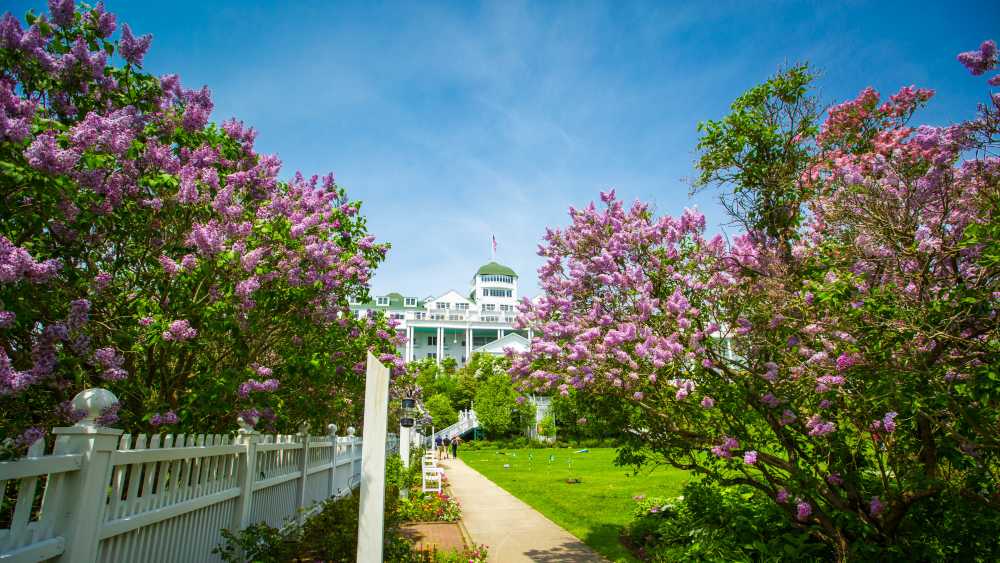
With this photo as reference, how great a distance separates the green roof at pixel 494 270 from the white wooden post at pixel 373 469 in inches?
3097

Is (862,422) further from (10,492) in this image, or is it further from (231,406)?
(10,492)

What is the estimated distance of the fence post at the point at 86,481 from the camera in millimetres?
3025

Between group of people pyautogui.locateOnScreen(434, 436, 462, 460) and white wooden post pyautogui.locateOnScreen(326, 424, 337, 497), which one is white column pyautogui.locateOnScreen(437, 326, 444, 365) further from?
white wooden post pyautogui.locateOnScreen(326, 424, 337, 497)

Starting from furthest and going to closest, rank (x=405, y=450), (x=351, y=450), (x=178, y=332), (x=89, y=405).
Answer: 1. (x=405, y=450)
2. (x=351, y=450)
3. (x=178, y=332)
4. (x=89, y=405)

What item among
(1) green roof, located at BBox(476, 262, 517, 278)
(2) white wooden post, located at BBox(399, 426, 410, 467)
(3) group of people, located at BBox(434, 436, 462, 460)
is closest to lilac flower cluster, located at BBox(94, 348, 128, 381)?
(2) white wooden post, located at BBox(399, 426, 410, 467)

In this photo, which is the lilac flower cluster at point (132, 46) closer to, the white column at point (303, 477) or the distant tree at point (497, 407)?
the white column at point (303, 477)

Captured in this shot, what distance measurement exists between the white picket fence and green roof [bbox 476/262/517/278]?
75161mm

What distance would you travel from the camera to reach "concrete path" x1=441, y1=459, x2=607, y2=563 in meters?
8.13

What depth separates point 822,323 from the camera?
16.2ft

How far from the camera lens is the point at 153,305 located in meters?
4.71

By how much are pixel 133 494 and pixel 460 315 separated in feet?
246

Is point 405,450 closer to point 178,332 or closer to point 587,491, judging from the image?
point 587,491

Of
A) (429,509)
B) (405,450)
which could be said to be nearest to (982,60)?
(429,509)

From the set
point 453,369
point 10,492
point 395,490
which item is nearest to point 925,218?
point 10,492
